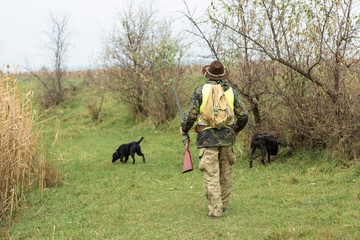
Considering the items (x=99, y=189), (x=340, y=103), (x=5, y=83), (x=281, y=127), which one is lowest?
(x=99, y=189)

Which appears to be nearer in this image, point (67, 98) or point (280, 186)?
point (280, 186)

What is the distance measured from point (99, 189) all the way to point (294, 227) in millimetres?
4495

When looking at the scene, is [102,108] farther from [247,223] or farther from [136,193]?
[247,223]

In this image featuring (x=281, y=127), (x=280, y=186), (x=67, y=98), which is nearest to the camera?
(x=280, y=186)

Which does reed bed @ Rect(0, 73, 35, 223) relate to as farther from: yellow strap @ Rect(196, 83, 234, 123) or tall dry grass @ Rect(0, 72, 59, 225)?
yellow strap @ Rect(196, 83, 234, 123)

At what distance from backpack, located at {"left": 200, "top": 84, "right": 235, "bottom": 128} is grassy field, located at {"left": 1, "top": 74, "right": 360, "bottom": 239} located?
1.39 m

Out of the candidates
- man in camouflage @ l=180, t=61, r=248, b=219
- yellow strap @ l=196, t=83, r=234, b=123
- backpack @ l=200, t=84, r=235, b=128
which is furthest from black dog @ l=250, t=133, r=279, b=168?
backpack @ l=200, t=84, r=235, b=128

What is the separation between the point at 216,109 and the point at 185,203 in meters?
2.10

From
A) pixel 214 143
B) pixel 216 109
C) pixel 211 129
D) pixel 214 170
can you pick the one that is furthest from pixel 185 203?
pixel 216 109

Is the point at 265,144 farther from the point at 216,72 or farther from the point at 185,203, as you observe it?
the point at 216,72

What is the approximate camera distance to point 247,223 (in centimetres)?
495

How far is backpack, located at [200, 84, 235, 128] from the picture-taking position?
511 cm

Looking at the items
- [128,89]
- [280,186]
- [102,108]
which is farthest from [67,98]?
[280,186]

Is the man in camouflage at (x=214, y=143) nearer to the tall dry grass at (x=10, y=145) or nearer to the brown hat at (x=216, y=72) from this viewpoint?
the brown hat at (x=216, y=72)
